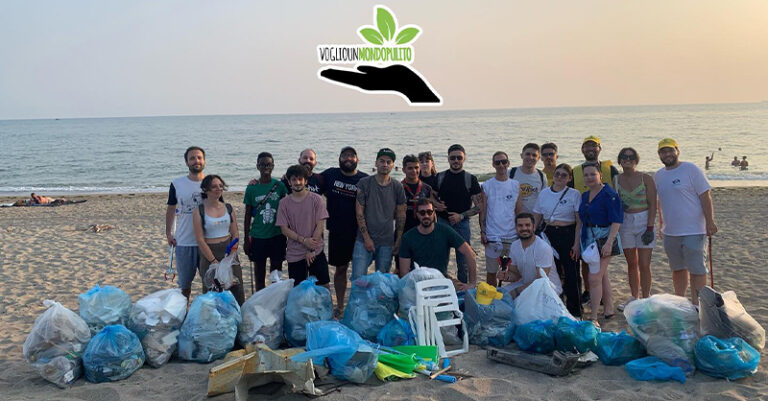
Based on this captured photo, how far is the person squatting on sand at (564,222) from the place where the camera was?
17.0ft

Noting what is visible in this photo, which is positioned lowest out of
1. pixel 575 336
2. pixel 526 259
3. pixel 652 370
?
pixel 652 370

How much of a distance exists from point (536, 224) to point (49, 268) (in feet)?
22.2

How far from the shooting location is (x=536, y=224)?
536 centimetres

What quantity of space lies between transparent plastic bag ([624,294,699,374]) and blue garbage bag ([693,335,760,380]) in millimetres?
98

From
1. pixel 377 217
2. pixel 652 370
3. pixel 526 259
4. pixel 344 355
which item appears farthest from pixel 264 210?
pixel 652 370

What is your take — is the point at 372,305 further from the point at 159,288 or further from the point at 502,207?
the point at 159,288

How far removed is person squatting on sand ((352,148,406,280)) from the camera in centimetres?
527

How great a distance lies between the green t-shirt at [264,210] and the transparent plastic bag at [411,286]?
1.42m

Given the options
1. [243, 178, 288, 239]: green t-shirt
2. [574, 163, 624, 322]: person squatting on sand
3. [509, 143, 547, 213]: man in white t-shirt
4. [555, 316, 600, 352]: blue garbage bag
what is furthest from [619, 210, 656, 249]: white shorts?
[243, 178, 288, 239]: green t-shirt

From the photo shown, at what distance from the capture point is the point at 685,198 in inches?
201

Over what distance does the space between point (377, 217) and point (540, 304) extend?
1.64 meters

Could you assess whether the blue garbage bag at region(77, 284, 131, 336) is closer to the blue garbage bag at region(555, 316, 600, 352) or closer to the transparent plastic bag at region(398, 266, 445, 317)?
the transparent plastic bag at region(398, 266, 445, 317)

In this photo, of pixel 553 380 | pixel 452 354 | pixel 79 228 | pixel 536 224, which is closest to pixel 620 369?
pixel 553 380

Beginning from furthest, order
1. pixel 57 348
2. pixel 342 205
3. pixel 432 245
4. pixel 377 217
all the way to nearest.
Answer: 1. pixel 342 205
2. pixel 377 217
3. pixel 432 245
4. pixel 57 348
